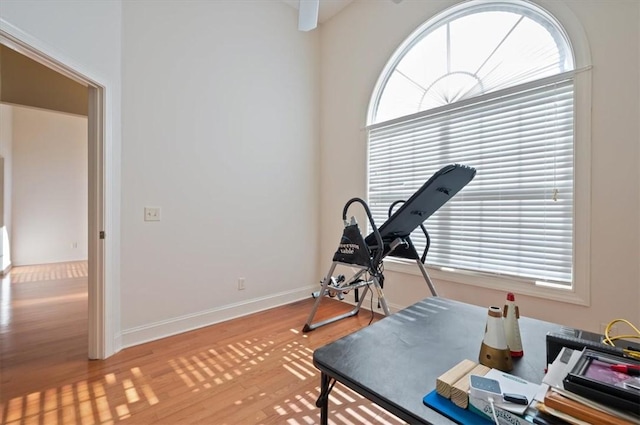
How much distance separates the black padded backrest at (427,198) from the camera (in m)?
1.90

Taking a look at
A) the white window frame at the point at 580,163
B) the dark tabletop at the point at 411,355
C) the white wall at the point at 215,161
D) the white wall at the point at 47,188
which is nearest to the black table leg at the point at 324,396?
the dark tabletop at the point at 411,355

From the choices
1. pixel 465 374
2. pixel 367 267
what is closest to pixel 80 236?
pixel 367 267

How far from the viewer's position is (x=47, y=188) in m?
6.21

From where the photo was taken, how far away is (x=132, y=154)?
2395mm

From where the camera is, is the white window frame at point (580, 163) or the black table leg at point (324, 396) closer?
the black table leg at point (324, 396)

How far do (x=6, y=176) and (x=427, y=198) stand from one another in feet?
24.7

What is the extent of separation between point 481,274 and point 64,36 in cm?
359

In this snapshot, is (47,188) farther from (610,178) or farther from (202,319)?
(610,178)

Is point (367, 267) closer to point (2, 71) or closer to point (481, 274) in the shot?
point (481, 274)

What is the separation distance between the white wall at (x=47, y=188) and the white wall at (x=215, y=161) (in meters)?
4.62

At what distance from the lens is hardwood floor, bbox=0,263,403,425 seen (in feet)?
5.18

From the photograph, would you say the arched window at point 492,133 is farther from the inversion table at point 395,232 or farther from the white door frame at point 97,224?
the white door frame at point 97,224

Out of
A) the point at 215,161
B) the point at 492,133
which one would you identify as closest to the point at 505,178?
the point at 492,133

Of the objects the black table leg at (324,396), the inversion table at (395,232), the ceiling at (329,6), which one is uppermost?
the ceiling at (329,6)
